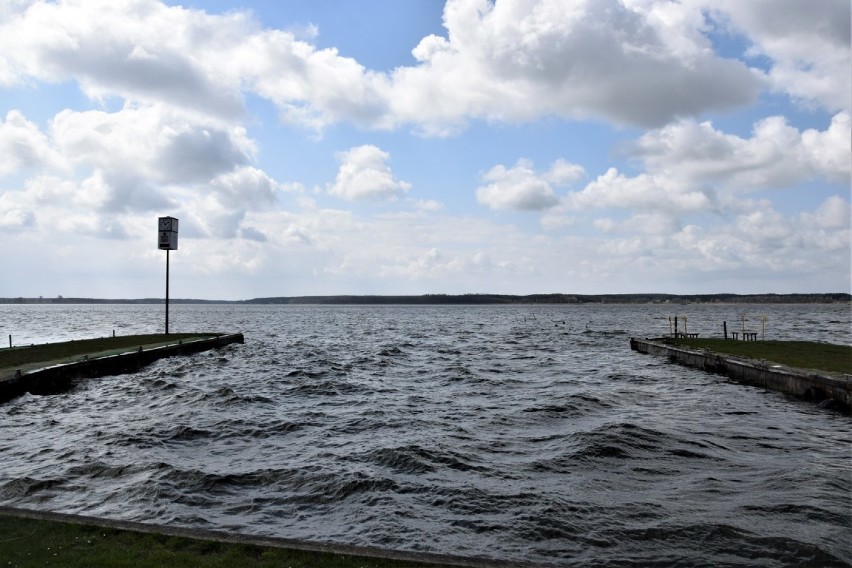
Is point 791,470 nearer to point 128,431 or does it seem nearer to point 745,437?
point 745,437

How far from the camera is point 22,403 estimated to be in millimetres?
21094

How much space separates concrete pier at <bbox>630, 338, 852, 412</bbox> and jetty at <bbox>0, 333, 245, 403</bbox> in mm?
29027

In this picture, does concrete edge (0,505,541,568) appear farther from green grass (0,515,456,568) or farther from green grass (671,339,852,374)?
green grass (671,339,852,374)

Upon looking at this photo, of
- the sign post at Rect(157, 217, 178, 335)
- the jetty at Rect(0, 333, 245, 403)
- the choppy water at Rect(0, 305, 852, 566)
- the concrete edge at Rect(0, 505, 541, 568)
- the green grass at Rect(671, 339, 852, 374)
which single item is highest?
the sign post at Rect(157, 217, 178, 335)

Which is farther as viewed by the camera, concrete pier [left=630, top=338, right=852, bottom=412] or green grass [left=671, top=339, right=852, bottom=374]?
green grass [left=671, top=339, right=852, bottom=374]

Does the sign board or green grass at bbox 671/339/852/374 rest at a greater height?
the sign board

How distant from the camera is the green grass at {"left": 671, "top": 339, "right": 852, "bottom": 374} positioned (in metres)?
25.2

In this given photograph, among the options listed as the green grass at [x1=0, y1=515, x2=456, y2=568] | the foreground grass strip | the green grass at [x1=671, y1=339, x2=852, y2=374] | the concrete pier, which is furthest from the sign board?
the green grass at [x1=0, y1=515, x2=456, y2=568]

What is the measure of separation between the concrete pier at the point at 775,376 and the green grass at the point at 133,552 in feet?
65.1

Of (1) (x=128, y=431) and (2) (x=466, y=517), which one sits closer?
(2) (x=466, y=517)

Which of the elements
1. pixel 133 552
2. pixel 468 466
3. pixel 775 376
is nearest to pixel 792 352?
pixel 775 376

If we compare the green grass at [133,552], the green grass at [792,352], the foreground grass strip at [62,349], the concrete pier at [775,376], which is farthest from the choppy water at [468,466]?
the foreground grass strip at [62,349]

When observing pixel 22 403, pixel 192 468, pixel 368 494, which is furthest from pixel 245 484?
pixel 22 403

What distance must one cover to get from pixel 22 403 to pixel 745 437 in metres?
23.8
